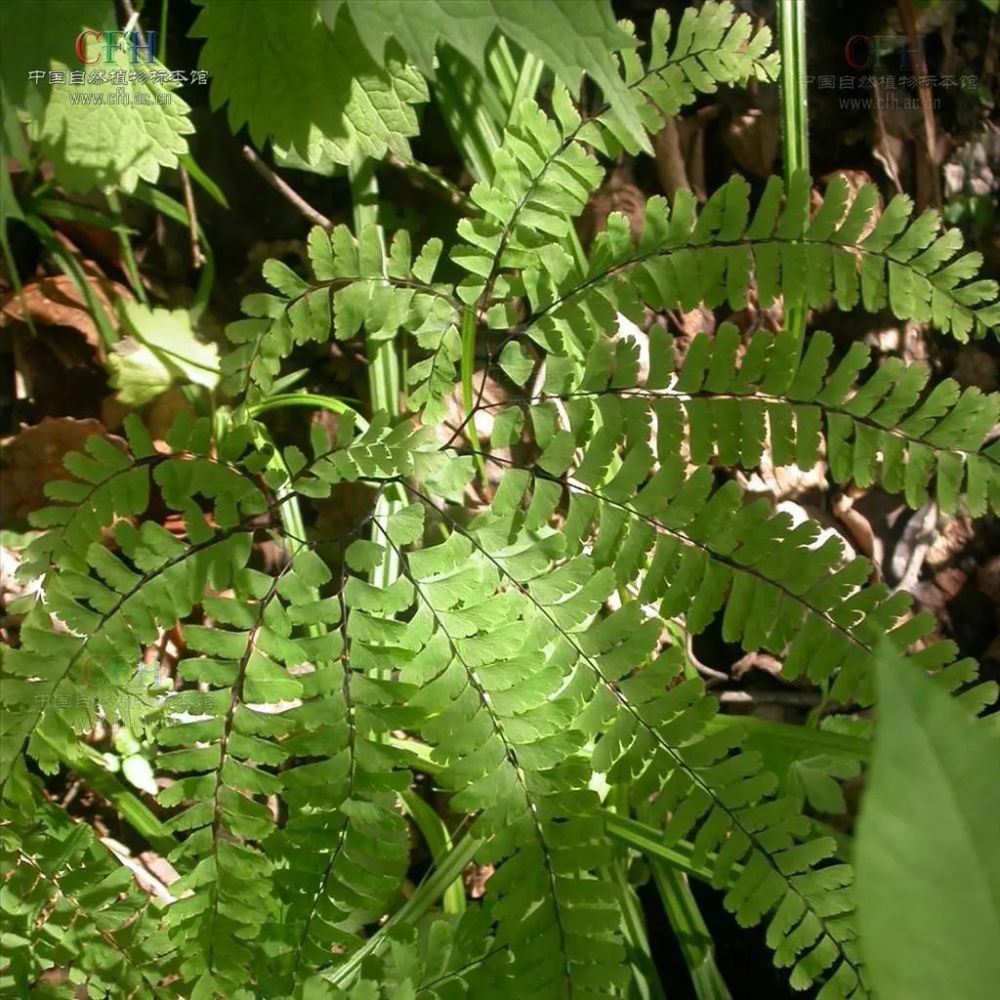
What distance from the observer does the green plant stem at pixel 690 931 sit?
4.44 feet

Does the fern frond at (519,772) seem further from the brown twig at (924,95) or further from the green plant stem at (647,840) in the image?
the brown twig at (924,95)

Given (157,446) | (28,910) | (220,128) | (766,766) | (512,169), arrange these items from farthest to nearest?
(220,128) → (157,446) → (766,766) → (512,169) → (28,910)

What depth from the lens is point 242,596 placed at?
43.9 inches

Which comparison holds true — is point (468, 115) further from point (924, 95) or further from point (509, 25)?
point (924, 95)

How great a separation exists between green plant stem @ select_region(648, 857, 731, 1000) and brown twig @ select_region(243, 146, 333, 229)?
1.32 metres

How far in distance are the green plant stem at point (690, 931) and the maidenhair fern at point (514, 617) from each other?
0.31 meters

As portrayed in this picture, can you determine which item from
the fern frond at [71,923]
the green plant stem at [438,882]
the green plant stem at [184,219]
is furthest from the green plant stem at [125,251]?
the green plant stem at [438,882]

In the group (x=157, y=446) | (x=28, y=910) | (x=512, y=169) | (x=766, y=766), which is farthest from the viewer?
(x=157, y=446)

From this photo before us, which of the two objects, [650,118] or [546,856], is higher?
[650,118]

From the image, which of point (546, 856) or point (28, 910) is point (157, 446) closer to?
point (28, 910)

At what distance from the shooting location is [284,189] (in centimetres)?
171

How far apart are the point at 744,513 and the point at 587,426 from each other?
0.23 metres

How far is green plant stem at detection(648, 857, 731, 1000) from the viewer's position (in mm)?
1354

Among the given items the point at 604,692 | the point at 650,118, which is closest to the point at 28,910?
the point at 604,692
